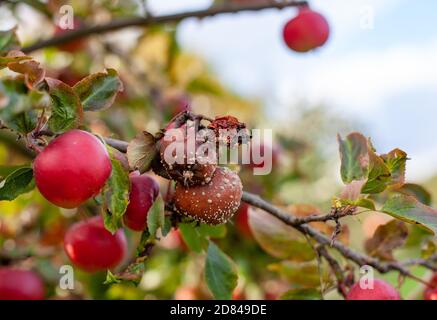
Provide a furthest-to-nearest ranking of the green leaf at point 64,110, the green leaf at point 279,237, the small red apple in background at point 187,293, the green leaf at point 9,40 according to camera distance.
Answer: the small red apple in background at point 187,293, the green leaf at point 279,237, the green leaf at point 9,40, the green leaf at point 64,110

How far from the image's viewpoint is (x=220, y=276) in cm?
107

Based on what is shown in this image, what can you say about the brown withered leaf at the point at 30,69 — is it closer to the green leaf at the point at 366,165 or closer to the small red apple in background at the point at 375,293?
the green leaf at the point at 366,165

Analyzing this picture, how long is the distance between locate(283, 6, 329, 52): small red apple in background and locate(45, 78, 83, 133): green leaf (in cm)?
70

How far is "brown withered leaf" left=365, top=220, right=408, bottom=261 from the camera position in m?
1.13

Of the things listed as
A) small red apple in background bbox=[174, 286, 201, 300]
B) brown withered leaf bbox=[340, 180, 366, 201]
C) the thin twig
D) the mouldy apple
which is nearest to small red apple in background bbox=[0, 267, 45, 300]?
small red apple in background bbox=[174, 286, 201, 300]

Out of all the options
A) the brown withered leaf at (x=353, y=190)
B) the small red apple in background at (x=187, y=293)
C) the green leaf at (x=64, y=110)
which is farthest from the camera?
the small red apple in background at (x=187, y=293)

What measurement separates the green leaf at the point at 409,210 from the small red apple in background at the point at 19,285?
894 mm

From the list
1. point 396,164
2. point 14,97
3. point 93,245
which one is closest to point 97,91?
point 14,97

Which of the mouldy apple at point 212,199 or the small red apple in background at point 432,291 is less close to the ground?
the mouldy apple at point 212,199

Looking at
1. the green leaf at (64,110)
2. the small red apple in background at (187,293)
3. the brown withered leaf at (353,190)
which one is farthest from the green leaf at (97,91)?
the small red apple in background at (187,293)

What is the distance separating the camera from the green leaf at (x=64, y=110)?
0.79 m

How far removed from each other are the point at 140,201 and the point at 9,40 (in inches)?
15.6

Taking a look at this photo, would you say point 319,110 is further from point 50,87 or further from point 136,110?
point 50,87
